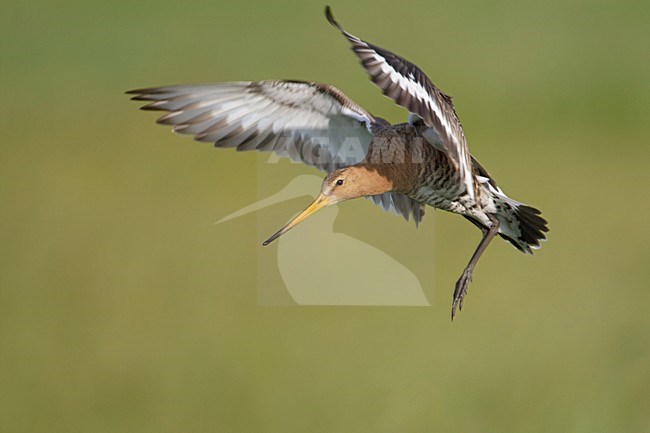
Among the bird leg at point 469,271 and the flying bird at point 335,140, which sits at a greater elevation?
the flying bird at point 335,140

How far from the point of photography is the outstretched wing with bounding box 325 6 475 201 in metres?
4.86

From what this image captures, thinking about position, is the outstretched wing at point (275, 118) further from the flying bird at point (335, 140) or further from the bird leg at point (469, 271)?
the bird leg at point (469, 271)

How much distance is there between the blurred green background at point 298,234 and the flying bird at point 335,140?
945 millimetres

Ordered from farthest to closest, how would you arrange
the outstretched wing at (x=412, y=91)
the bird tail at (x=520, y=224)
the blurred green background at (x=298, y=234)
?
1. the blurred green background at (x=298, y=234)
2. the bird tail at (x=520, y=224)
3. the outstretched wing at (x=412, y=91)

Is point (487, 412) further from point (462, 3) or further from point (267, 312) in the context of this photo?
point (462, 3)

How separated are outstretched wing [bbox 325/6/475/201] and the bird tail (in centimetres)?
68

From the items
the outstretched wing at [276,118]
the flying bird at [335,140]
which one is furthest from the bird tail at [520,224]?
the outstretched wing at [276,118]

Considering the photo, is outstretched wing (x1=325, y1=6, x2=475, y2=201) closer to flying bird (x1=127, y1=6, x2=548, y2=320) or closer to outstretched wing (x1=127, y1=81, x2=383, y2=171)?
flying bird (x1=127, y1=6, x2=548, y2=320)

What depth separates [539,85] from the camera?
14711 mm

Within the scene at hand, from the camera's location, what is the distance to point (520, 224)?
6.41 m

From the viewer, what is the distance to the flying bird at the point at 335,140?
5824 millimetres

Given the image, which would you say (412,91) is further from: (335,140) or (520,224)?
(520,224)

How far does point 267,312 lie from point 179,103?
4826 millimetres

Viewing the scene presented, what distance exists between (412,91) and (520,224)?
160cm
